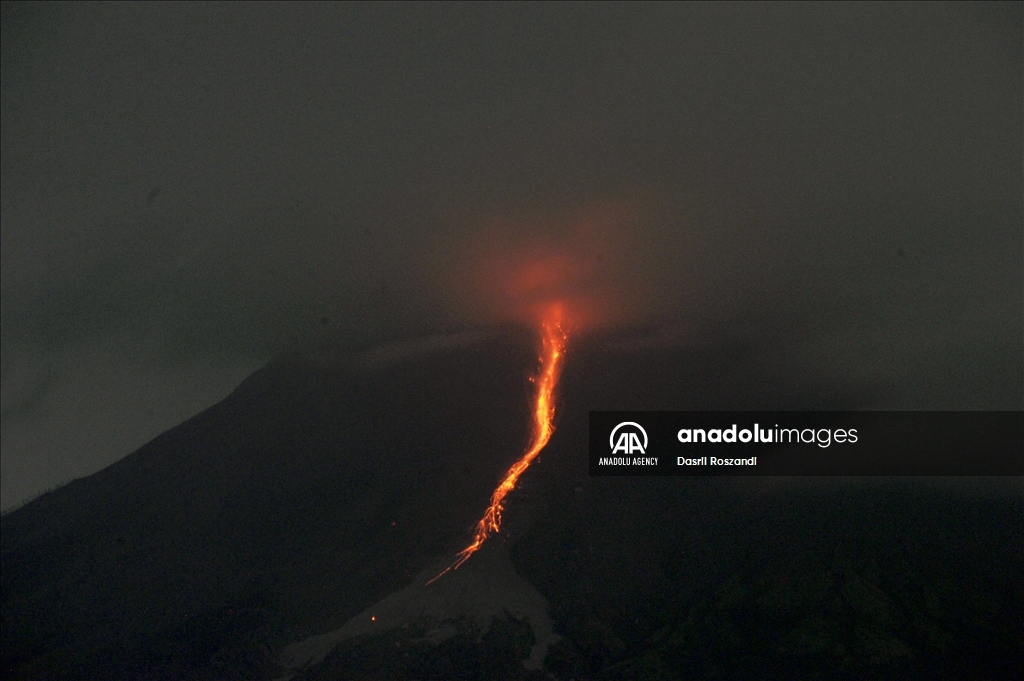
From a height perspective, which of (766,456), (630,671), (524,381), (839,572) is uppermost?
(524,381)

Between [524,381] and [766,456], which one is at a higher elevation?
[524,381]

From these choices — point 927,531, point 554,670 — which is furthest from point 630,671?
point 927,531

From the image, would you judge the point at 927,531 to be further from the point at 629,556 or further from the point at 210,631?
the point at 210,631
